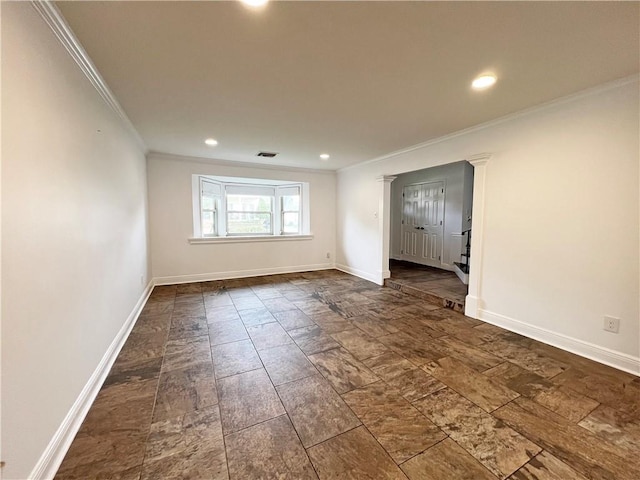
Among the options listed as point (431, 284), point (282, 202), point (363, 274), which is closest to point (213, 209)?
point (282, 202)

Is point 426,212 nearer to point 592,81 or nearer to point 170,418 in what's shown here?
point 592,81

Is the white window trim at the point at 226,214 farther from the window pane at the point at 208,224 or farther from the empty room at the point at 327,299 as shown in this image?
the empty room at the point at 327,299

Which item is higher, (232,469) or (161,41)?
(161,41)

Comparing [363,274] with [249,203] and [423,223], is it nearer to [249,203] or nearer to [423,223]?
[423,223]

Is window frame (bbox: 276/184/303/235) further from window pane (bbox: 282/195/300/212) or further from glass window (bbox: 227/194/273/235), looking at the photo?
glass window (bbox: 227/194/273/235)

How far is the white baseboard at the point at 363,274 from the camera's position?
15.7 feet

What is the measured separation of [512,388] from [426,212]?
4.45 meters

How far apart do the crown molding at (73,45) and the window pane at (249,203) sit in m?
3.25

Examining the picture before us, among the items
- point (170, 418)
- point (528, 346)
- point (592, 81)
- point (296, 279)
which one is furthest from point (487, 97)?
point (296, 279)

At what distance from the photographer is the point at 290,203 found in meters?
6.16

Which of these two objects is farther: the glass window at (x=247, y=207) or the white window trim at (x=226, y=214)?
the glass window at (x=247, y=207)

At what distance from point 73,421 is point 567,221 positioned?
395 cm

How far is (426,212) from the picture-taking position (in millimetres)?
5918

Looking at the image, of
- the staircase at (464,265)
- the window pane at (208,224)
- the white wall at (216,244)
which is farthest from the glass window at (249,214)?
the staircase at (464,265)
